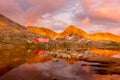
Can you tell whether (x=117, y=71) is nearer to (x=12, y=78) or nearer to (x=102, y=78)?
(x=102, y=78)

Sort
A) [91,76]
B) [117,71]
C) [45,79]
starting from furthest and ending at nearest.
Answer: [117,71]
[91,76]
[45,79]

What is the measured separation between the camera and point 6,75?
194 feet

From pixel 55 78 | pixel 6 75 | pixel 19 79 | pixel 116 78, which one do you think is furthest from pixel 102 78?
pixel 6 75

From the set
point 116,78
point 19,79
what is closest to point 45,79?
point 19,79

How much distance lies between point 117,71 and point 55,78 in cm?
1899

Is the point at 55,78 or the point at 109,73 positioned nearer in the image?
the point at 55,78

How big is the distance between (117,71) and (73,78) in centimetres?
1470

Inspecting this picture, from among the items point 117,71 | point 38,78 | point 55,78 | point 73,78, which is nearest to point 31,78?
point 38,78

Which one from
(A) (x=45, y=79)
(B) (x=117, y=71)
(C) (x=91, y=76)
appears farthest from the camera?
(B) (x=117, y=71)

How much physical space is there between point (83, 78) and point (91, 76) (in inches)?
140

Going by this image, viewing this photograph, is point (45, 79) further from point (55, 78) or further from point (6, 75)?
point (6, 75)

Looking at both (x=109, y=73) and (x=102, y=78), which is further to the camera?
(x=109, y=73)

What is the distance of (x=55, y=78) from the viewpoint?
5475 centimetres

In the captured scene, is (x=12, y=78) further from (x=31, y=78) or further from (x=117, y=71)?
(x=117, y=71)
